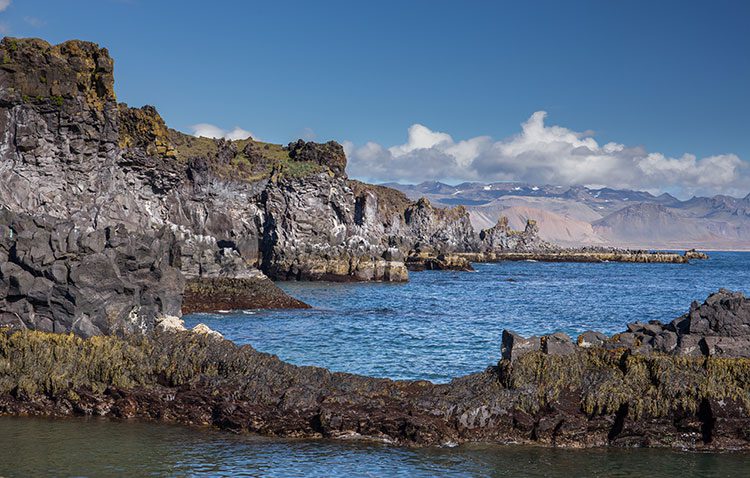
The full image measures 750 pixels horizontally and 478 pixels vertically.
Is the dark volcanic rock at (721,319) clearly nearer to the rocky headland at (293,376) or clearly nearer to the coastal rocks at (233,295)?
the rocky headland at (293,376)

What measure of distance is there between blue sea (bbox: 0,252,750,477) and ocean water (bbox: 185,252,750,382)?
3.4 inches

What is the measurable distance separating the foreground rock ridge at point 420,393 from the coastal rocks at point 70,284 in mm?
1932

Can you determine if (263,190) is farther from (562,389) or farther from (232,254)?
(562,389)

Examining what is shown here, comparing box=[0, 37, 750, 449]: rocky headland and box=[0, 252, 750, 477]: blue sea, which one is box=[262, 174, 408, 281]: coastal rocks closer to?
box=[0, 252, 750, 477]: blue sea

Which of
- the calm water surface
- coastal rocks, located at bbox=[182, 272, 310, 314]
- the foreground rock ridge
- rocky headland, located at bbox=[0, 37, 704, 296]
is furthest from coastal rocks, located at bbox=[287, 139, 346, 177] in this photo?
the calm water surface

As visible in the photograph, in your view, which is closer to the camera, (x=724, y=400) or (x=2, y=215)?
(x=724, y=400)

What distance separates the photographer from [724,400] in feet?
49.0

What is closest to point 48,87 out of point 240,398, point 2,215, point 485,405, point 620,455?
point 2,215

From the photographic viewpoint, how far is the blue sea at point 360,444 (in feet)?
44.8

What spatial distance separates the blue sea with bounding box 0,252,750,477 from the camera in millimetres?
13648

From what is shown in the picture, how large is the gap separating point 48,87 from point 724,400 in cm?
4017

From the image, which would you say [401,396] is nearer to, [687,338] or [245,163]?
[687,338]

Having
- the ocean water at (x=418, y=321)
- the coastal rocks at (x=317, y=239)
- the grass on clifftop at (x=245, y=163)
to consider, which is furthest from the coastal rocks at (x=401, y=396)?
the grass on clifftop at (x=245, y=163)

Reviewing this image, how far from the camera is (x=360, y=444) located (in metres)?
15.2
